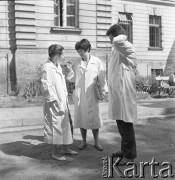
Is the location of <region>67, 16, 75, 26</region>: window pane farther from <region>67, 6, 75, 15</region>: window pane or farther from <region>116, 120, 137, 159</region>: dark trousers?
<region>116, 120, 137, 159</region>: dark trousers

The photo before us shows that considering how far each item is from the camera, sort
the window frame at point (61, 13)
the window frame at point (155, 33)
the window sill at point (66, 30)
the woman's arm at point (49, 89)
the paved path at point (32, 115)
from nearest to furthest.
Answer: the woman's arm at point (49, 89), the paved path at point (32, 115), the window sill at point (66, 30), the window frame at point (61, 13), the window frame at point (155, 33)

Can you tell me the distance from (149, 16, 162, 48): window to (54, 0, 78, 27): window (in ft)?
19.7

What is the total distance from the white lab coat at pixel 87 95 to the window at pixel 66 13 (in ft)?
35.9

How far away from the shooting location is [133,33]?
66.1ft

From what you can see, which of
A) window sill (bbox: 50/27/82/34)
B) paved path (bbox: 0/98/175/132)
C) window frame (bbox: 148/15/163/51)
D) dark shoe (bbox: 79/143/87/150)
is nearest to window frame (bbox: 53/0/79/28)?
window sill (bbox: 50/27/82/34)

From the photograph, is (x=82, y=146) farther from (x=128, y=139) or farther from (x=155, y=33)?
(x=155, y=33)

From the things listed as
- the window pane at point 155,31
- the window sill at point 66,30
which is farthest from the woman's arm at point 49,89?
the window pane at point 155,31

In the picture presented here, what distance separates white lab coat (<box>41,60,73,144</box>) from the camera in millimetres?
5258

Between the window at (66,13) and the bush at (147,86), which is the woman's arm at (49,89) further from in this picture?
the window at (66,13)

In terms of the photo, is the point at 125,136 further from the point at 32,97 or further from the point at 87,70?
the point at 32,97

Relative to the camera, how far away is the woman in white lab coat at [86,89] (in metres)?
5.89

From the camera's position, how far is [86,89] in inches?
233

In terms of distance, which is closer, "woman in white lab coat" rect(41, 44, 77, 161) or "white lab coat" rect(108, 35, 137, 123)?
"white lab coat" rect(108, 35, 137, 123)

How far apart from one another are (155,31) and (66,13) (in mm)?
6996
